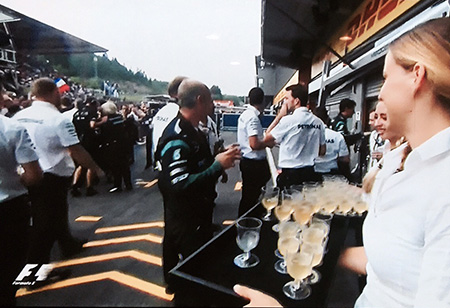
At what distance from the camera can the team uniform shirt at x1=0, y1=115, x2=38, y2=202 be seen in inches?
28.0

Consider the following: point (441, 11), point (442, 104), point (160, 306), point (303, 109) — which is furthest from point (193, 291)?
point (441, 11)

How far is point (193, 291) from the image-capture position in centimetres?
69

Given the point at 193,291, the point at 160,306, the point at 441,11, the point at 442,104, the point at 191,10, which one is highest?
the point at 441,11

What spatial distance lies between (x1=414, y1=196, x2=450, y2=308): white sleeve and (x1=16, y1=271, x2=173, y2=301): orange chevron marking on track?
732 mm

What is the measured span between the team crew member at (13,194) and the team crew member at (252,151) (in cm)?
146

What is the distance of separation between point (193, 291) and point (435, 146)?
0.62 meters

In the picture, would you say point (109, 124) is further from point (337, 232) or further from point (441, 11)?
point (441, 11)

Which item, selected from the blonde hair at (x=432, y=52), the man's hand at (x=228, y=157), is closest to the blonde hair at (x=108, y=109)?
the man's hand at (x=228, y=157)

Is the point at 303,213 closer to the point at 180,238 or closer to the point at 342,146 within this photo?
the point at 180,238

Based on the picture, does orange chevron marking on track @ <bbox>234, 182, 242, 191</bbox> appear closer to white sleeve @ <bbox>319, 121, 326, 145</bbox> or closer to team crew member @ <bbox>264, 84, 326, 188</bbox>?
team crew member @ <bbox>264, 84, 326, 188</bbox>

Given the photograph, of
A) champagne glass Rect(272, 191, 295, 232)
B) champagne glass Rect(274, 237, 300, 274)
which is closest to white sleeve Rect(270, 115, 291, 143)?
champagne glass Rect(272, 191, 295, 232)

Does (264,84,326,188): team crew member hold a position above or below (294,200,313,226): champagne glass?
above

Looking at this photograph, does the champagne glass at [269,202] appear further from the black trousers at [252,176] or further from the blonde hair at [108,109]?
the black trousers at [252,176]

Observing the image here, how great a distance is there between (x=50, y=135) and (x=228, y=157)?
25.1 inches
